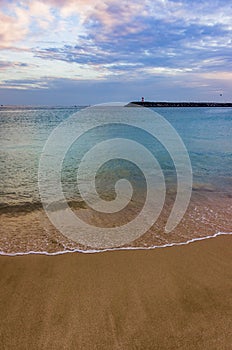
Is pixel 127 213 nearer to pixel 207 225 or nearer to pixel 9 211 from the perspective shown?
pixel 207 225

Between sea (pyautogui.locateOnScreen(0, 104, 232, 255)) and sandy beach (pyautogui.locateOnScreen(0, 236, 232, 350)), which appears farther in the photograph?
sea (pyautogui.locateOnScreen(0, 104, 232, 255))

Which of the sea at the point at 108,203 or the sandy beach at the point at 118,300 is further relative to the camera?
the sea at the point at 108,203

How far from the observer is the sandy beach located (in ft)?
10.7

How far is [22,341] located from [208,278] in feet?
9.19

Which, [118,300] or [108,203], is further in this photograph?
[108,203]

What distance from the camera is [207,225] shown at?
6750mm

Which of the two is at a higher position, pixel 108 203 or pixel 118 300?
pixel 118 300

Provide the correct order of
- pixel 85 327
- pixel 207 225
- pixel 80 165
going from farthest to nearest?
pixel 80 165 → pixel 207 225 → pixel 85 327

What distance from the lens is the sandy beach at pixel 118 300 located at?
10.7 ft

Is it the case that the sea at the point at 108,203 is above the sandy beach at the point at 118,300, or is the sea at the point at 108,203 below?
below

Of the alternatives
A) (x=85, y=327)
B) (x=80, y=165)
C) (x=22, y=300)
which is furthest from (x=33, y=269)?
(x=80, y=165)

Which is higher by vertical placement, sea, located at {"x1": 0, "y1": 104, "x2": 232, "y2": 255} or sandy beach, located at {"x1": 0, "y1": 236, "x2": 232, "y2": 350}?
sandy beach, located at {"x1": 0, "y1": 236, "x2": 232, "y2": 350}

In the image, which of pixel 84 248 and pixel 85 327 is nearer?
pixel 85 327

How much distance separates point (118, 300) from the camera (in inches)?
154
